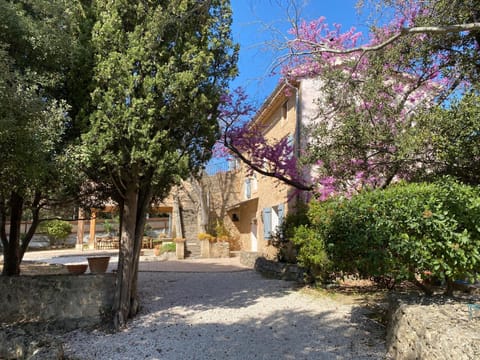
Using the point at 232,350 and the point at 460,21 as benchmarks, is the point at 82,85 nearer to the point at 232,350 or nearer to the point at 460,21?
the point at 232,350

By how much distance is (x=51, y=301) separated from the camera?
6.85 meters

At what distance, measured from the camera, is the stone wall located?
268 inches

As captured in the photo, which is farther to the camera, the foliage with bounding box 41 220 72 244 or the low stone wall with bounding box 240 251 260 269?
the foliage with bounding box 41 220 72 244

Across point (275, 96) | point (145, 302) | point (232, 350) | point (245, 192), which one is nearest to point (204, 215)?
point (245, 192)

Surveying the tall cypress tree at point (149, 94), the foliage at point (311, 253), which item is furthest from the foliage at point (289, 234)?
the tall cypress tree at point (149, 94)

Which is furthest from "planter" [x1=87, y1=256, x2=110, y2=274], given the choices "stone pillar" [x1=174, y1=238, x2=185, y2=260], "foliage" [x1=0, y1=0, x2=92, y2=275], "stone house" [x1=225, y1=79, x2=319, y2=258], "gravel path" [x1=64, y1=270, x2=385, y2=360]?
"stone pillar" [x1=174, y1=238, x2=185, y2=260]

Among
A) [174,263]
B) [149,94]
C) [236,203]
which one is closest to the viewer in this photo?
[149,94]

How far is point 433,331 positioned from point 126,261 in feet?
17.3

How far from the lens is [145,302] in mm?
8227

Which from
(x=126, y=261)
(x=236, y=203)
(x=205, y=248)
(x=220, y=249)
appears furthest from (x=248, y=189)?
(x=126, y=261)

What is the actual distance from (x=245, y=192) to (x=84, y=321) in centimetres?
1551

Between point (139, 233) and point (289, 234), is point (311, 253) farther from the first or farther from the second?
point (139, 233)

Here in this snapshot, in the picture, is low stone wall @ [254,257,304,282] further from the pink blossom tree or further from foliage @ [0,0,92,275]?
foliage @ [0,0,92,275]

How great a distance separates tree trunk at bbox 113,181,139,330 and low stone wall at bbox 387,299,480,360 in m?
4.60
